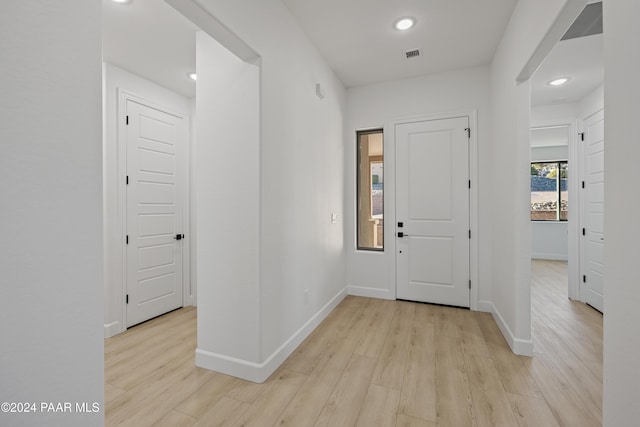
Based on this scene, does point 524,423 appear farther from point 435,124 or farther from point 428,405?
point 435,124

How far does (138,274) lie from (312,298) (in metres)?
1.97

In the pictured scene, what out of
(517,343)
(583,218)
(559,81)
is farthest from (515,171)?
(583,218)

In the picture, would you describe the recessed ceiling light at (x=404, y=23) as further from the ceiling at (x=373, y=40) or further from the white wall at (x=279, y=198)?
the white wall at (x=279, y=198)

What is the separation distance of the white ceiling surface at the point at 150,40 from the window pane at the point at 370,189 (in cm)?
232

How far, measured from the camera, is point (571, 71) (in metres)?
3.22

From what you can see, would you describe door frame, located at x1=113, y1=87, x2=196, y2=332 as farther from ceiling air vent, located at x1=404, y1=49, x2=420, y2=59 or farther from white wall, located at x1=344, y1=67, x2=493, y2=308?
ceiling air vent, located at x1=404, y1=49, x2=420, y2=59

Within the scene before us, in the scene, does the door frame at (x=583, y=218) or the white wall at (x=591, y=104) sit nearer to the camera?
the white wall at (x=591, y=104)

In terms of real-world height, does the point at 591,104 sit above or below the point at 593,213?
above

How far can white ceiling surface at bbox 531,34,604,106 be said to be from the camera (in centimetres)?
278

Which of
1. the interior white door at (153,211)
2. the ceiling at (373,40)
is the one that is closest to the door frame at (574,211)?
the ceiling at (373,40)

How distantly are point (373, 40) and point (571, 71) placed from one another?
2266 millimetres

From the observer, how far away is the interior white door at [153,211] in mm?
3188

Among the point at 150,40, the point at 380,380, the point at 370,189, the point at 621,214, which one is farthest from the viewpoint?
the point at 370,189

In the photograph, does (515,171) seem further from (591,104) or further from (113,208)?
(113,208)
